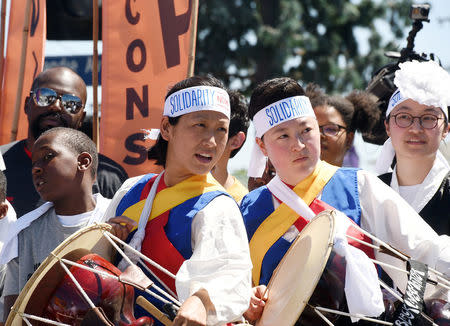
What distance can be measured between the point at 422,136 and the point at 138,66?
1.91 metres

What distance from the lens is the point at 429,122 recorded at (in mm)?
3656

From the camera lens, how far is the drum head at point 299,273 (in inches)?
102

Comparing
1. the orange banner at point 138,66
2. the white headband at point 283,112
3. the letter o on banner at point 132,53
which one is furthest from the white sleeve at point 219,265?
the letter o on banner at point 132,53

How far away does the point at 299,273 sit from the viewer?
2740 mm

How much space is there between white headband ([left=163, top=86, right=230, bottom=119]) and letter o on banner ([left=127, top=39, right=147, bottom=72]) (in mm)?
1589

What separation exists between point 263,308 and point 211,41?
32.0 feet

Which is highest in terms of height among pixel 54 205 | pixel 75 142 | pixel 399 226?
pixel 75 142

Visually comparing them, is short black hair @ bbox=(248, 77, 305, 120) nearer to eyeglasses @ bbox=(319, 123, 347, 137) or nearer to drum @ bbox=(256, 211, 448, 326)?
drum @ bbox=(256, 211, 448, 326)

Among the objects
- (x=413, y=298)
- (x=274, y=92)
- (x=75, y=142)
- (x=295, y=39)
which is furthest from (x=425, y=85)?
(x=295, y=39)

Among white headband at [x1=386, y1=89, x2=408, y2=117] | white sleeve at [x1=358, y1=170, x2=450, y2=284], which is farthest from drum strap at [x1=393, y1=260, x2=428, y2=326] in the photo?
white headband at [x1=386, y1=89, x2=408, y2=117]

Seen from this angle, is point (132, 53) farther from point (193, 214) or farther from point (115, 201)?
point (193, 214)

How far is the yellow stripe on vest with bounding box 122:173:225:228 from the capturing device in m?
3.02

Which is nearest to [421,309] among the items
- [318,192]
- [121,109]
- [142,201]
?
[318,192]

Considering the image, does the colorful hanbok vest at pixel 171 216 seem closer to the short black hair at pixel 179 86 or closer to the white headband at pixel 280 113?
the short black hair at pixel 179 86
